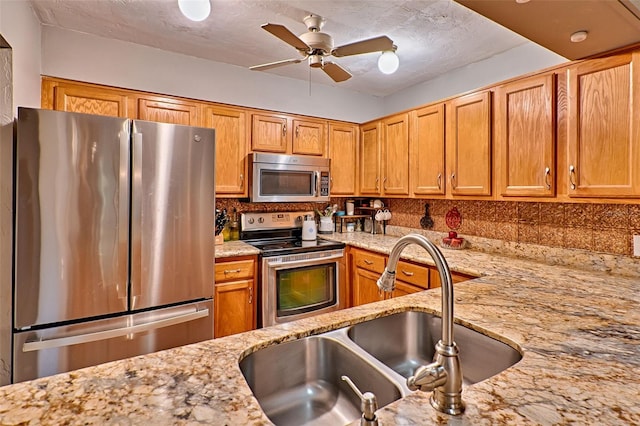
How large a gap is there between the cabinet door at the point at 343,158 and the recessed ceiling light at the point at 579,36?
85.2 inches

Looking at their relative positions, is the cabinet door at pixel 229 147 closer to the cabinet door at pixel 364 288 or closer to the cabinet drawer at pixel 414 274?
→ the cabinet door at pixel 364 288

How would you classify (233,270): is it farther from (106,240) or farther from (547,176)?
(547,176)

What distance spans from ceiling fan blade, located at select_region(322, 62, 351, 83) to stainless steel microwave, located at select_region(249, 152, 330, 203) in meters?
0.95

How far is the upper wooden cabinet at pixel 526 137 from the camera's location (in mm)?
1996

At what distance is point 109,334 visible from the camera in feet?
5.97

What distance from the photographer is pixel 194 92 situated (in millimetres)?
2883

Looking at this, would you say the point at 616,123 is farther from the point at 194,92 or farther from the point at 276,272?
the point at 194,92

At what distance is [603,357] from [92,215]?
2.22m

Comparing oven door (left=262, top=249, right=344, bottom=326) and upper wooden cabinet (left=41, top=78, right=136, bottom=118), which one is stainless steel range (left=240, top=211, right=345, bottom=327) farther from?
upper wooden cabinet (left=41, top=78, right=136, bottom=118)

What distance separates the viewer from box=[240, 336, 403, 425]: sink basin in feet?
3.09

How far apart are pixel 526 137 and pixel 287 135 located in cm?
199

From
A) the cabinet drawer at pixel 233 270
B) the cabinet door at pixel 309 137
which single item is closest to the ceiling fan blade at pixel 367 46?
the cabinet door at pixel 309 137

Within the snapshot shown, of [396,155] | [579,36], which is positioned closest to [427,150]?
[396,155]

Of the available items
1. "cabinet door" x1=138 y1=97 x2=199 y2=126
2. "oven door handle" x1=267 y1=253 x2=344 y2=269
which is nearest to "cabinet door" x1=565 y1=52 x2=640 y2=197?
"oven door handle" x1=267 y1=253 x2=344 y2=269
